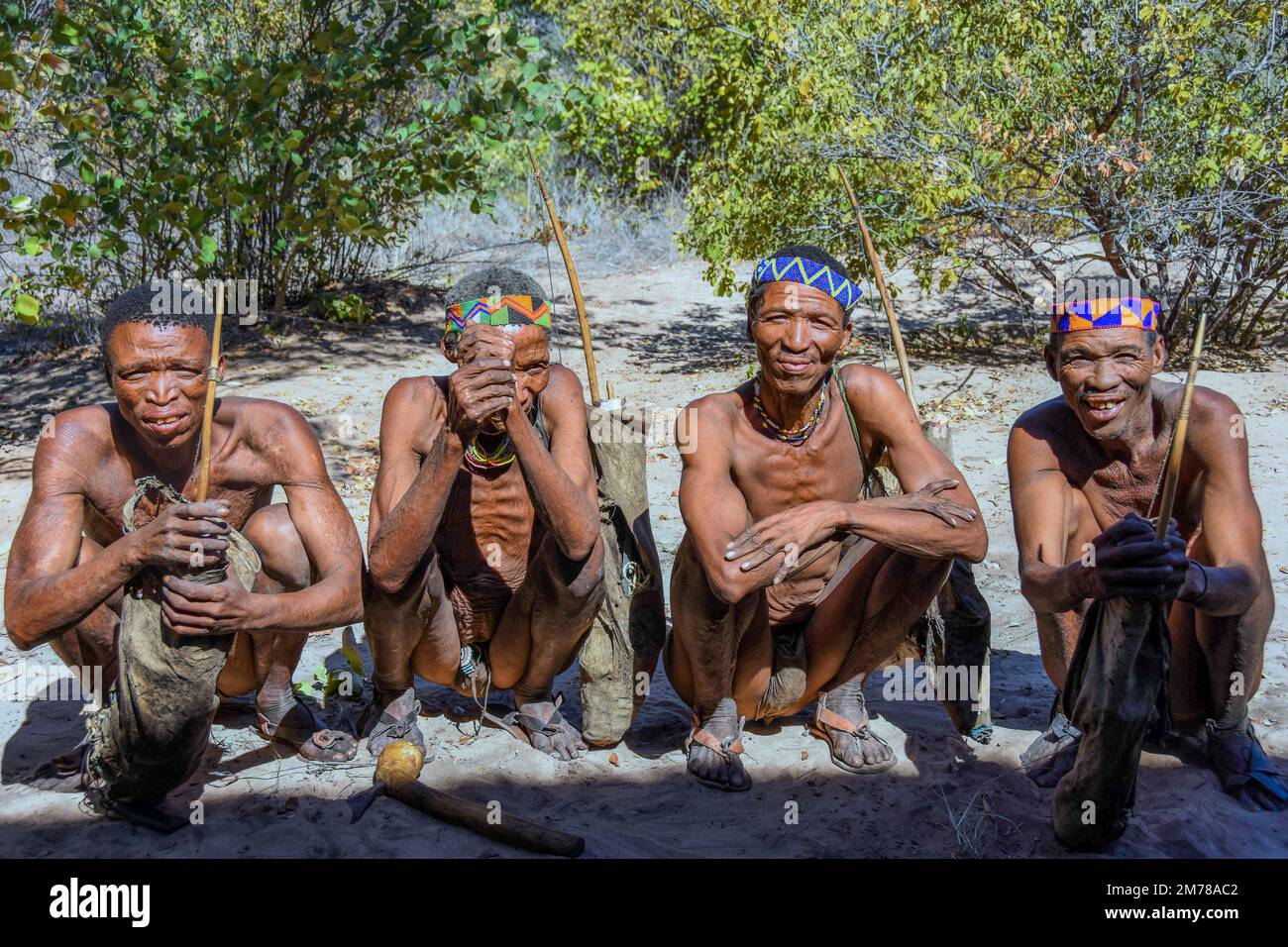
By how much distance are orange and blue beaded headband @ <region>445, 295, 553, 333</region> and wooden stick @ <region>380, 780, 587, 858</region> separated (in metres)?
1.29

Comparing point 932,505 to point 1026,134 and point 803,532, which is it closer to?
point 803,532

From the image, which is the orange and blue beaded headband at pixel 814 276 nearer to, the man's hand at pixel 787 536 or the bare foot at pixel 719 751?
the man's hand at pixel 787 536

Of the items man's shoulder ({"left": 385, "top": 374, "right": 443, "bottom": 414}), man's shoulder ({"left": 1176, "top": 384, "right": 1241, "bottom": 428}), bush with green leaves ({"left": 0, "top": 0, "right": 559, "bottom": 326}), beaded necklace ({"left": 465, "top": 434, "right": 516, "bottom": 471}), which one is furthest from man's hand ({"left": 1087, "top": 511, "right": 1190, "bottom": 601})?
bush with green leaves ({"left": 0, "top": 0, "right": 559, "bottom": 326})

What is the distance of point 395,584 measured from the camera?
10.00 ft

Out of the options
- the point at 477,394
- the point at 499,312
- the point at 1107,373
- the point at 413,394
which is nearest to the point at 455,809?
the point at 477,394

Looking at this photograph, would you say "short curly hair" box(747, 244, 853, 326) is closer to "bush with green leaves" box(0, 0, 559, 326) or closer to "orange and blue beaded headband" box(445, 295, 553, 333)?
"orange and blue beaded headband" box(445, 295, 553, 333)

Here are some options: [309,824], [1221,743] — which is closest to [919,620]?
[1221,743]

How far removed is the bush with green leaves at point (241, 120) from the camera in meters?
5.71

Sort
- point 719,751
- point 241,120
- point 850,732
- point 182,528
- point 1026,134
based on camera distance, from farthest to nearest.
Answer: point 1026,134 < point 241,120 < point 850,732 < point 719,751 < point 182,528

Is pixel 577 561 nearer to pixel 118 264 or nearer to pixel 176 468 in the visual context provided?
pixel 176 468

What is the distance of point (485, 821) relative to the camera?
2.82 metres

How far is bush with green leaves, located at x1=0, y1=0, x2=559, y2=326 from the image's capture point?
5.71 m

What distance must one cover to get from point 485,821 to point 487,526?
3.17 ft

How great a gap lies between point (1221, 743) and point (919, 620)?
86cm
